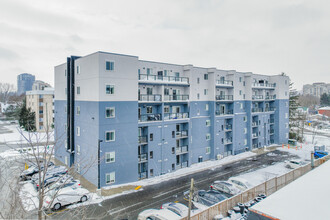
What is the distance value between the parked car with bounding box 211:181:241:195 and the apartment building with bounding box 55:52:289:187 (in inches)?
282

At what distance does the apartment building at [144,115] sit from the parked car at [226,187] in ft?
23.5

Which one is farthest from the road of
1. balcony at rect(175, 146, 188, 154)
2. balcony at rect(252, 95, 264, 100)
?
balcony at rect(252, 95, 264, 100)

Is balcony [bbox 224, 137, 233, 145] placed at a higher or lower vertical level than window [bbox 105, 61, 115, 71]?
lower

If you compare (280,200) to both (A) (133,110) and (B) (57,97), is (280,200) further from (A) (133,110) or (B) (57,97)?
(B) (57,97)

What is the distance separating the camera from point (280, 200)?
32.9ft

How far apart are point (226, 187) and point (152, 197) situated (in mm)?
6758

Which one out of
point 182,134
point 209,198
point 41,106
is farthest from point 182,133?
A: point 41,106

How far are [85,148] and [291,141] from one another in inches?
1616

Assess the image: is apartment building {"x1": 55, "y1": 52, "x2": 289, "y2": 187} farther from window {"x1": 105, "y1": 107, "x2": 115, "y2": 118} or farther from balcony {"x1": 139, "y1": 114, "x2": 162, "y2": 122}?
balcony {"x1": 139, "y1": 114, "x2": 162, "y2": 122}

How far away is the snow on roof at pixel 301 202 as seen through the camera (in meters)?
8.80

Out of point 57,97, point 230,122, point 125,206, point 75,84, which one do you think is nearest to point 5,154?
point 57,97

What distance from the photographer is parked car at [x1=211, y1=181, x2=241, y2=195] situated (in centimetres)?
1927

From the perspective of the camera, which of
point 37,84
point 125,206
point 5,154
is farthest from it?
point 37,84

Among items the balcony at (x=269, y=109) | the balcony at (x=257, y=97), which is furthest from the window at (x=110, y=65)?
the balcony at (x=269, y=109)
